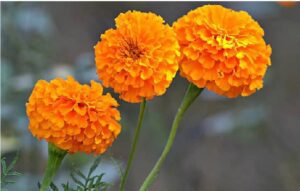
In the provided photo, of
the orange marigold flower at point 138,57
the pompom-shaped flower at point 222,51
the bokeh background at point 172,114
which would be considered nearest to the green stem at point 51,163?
the orange marigold flower at point 138,57

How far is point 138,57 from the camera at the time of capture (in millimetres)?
1250

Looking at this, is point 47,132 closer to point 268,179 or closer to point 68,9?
point 268,179

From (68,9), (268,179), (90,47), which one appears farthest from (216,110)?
(68,9)

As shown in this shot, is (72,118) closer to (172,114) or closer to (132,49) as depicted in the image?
(132,49)

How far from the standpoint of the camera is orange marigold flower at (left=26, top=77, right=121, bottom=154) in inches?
48.1

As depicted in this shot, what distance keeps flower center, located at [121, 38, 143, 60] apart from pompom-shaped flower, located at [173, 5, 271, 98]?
0.08 m

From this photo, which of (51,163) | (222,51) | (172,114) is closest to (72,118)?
(51,163)

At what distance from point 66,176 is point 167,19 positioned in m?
1.81

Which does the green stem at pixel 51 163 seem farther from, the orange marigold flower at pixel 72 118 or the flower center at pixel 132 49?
the flower center at pixel 132 49

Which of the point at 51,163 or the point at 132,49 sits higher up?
the point at 132,49

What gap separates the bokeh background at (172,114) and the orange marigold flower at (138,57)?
79cm

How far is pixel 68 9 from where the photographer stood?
4258 mm

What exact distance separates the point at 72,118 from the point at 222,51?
0.94 feet

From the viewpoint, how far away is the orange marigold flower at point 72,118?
1.22 meters
